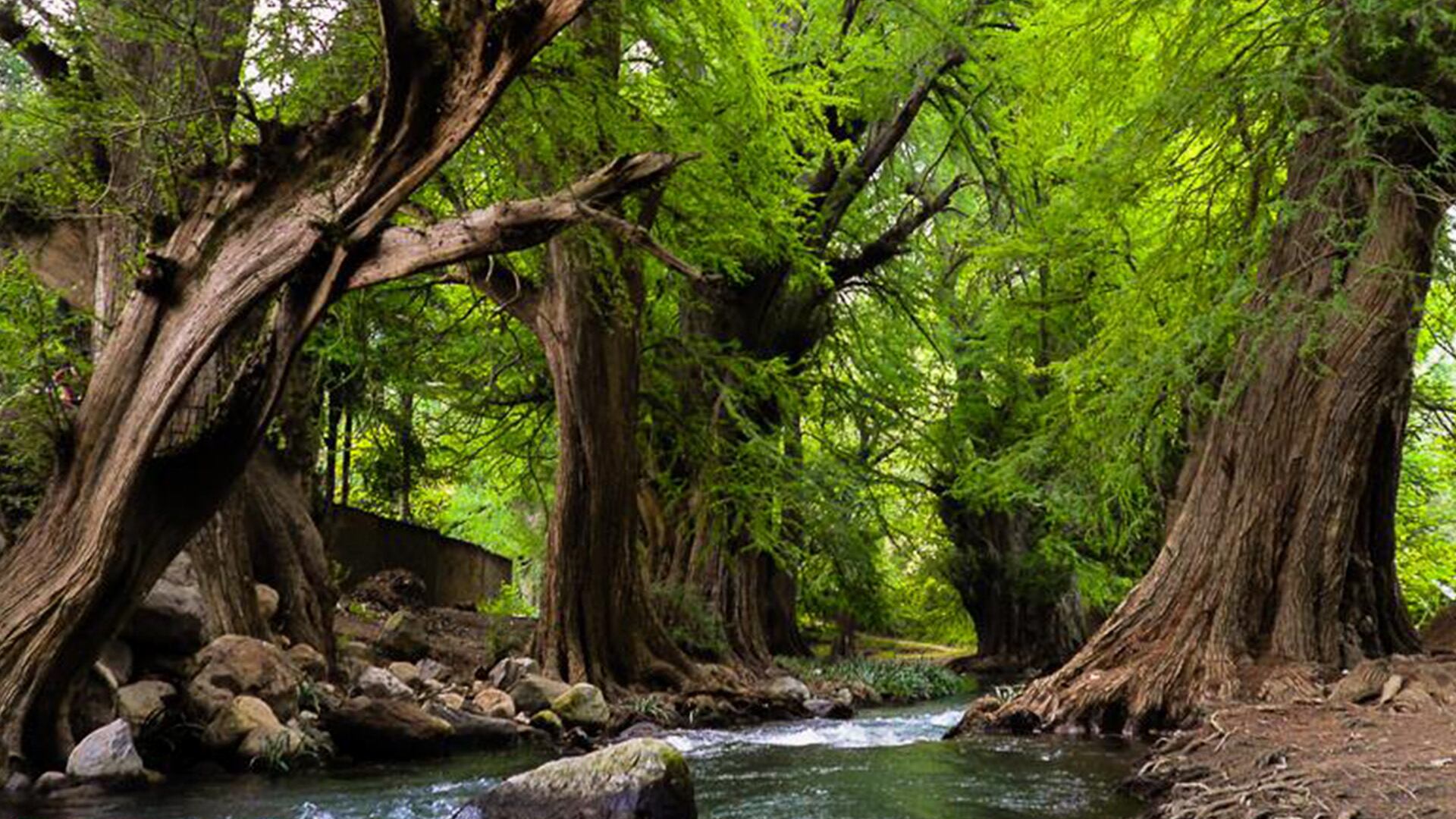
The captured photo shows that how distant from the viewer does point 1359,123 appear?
7910mm

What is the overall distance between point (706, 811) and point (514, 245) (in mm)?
3400

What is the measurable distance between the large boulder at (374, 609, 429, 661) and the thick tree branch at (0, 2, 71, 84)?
22.3 ft

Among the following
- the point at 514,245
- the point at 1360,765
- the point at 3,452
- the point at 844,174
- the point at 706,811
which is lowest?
the point at 706,811

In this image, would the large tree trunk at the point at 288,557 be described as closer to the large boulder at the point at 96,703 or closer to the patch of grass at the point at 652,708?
the patch of grass at the point at 652,708

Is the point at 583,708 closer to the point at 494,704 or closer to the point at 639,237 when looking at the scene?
the point at 494,704

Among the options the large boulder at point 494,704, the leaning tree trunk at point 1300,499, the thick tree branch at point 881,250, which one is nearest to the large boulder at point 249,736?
the large boulder at point 494,704

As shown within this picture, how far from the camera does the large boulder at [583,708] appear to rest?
10430 mm

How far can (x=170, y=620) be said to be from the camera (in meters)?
8.54

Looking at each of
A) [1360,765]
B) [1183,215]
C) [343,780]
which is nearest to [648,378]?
[1183,215]

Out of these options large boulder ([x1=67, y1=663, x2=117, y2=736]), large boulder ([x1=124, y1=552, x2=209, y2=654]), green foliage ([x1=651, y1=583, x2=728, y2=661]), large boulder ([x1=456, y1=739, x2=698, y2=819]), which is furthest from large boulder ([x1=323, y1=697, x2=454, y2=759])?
green foliage ([x1=651, y1=583, x2=728, y2=661])

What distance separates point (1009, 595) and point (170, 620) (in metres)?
18.5

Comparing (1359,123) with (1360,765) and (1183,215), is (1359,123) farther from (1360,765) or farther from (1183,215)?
(1360,765)

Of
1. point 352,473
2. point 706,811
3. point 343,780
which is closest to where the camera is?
point 706,811

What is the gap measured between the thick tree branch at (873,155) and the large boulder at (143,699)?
1021cm
